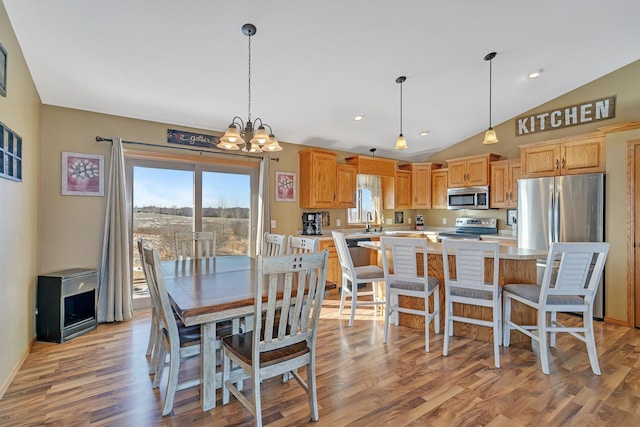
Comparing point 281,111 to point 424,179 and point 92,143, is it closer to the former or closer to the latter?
point 92,143

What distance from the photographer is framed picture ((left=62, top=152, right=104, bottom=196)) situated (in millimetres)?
3371

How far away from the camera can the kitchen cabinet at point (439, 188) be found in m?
5.89

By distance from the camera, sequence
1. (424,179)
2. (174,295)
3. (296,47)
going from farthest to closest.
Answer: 1. (424,179)
2. (296,47)
3. (174,295)

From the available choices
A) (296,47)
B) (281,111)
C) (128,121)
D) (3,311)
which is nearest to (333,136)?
(281,111)

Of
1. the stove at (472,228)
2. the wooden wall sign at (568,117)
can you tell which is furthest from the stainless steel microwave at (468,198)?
the wooden wall sign at (568,117)

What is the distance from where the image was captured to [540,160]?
4230 millimetres

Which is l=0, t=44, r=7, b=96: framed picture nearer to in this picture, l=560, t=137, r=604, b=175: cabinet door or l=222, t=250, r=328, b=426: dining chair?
l=222, t=250, r=328, b=426: dining chair

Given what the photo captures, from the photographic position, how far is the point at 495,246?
2.51 meters

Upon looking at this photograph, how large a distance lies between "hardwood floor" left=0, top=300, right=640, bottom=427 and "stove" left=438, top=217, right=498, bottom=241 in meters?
2.46

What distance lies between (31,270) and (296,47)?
128 inches

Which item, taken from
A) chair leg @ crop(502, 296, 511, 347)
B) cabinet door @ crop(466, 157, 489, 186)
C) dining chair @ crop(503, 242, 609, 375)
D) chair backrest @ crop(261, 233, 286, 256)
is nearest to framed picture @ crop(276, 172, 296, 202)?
chair backrest @ crop(261, 233, 286, 256)

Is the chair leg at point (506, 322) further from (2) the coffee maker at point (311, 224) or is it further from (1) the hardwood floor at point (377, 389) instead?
(2) the coffee maker at point (311, 224)

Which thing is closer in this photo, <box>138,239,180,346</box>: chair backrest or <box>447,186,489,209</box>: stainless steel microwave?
<box>138,239,180,346</box>: chair backrest

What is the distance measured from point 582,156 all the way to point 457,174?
1913mm
